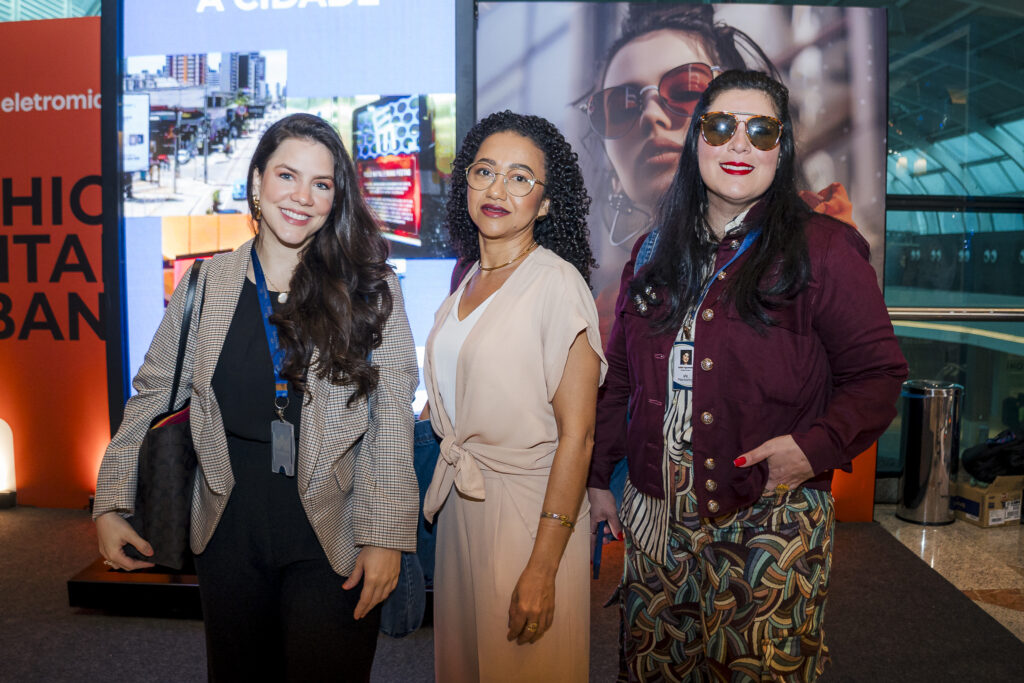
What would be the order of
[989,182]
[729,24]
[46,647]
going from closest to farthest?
[46,647] < [729,24] < [989,182]

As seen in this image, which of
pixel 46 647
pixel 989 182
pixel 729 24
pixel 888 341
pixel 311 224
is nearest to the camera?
pixel 888 341

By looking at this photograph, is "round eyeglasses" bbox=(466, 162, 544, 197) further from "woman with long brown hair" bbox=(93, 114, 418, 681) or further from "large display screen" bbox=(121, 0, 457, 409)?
"large display screen" bbox=(121, 0, 457, 409)

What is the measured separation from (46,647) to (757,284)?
3.16 metres

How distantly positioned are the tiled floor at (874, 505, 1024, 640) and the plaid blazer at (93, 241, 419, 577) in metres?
3.08

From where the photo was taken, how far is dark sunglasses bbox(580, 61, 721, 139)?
410 cm

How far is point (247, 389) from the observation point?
5.47ft

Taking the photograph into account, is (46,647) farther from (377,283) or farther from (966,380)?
(966,380)

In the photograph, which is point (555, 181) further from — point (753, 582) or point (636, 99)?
point (636, 99)

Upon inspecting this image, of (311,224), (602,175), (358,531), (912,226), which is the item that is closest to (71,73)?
(602,175)

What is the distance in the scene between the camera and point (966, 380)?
535 centimetres

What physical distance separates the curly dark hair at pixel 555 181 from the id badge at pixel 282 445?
732 mm

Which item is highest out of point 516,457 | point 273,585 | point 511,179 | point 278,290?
point 511,179

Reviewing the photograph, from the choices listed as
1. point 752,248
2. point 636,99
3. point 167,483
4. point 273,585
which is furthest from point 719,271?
point 636,99

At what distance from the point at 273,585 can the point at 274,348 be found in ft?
1.78
